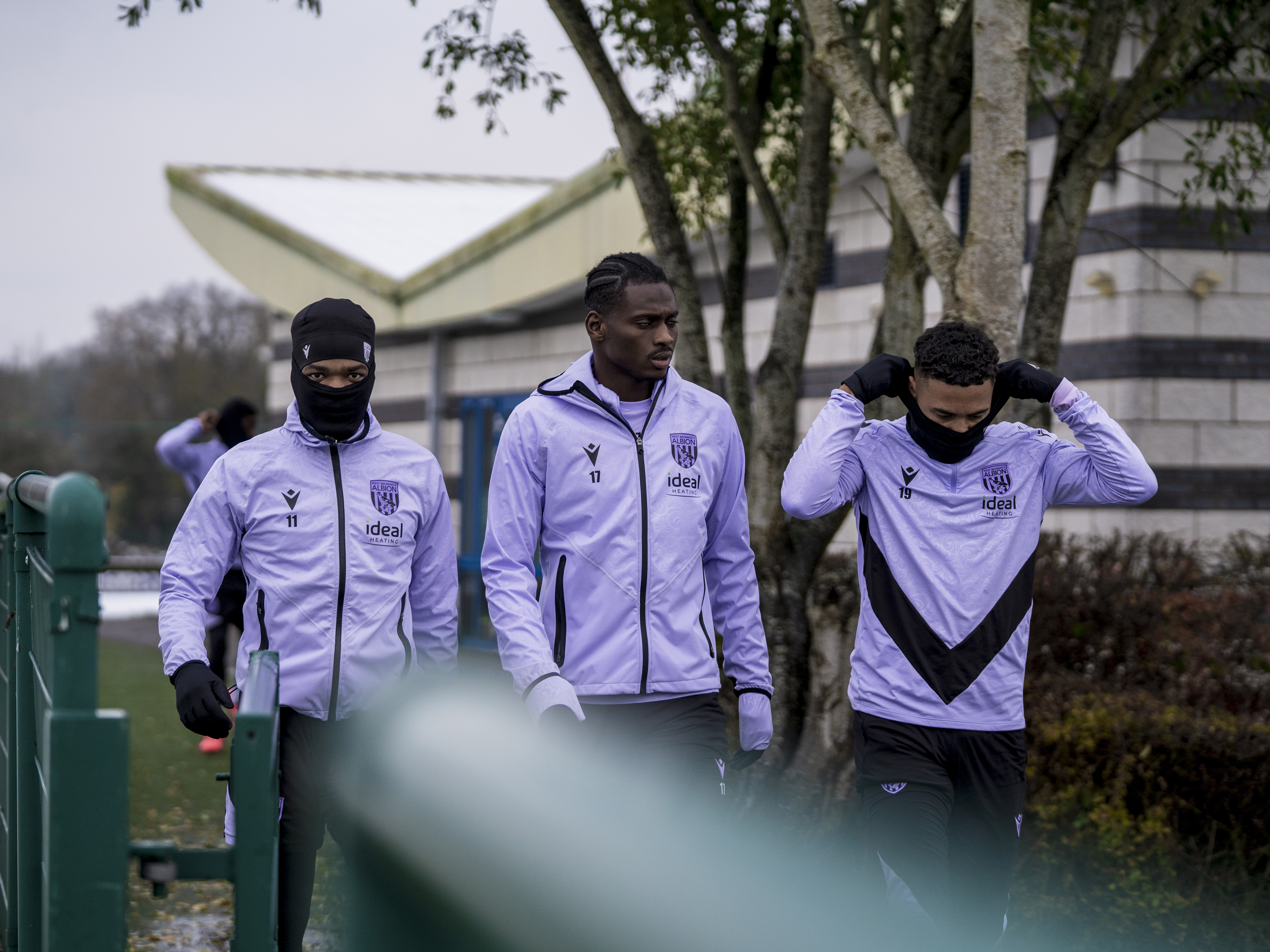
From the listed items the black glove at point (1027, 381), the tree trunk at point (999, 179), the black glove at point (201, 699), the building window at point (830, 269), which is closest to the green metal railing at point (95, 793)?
the black glove at point (201, 699)

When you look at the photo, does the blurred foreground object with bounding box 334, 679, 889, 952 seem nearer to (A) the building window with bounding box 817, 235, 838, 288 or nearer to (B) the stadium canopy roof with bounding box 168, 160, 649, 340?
(B) the stadium canopy roof with bounding box 168, 160, 649, 340

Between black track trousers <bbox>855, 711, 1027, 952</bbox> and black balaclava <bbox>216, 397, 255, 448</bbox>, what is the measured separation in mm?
6153

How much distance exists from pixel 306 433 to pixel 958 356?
170cm

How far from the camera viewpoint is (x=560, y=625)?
3.34 meters

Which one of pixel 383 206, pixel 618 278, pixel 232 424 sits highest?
pixel 383 206

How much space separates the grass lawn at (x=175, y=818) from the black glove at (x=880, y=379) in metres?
1.87

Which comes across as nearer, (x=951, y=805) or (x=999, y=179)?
(x=951, y=805)

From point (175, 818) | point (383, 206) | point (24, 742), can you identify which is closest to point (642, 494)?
point (24, 742)

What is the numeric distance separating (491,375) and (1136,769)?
38.9 ft

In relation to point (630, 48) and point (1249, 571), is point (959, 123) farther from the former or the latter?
point (1249, 571)

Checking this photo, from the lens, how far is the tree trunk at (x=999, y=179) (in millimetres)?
4605

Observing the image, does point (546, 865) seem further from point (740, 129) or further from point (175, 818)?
point (175, 818)

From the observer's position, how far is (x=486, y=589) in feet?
11.0

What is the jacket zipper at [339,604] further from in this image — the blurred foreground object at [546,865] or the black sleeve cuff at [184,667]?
the blurred foreground object at [546,865]
